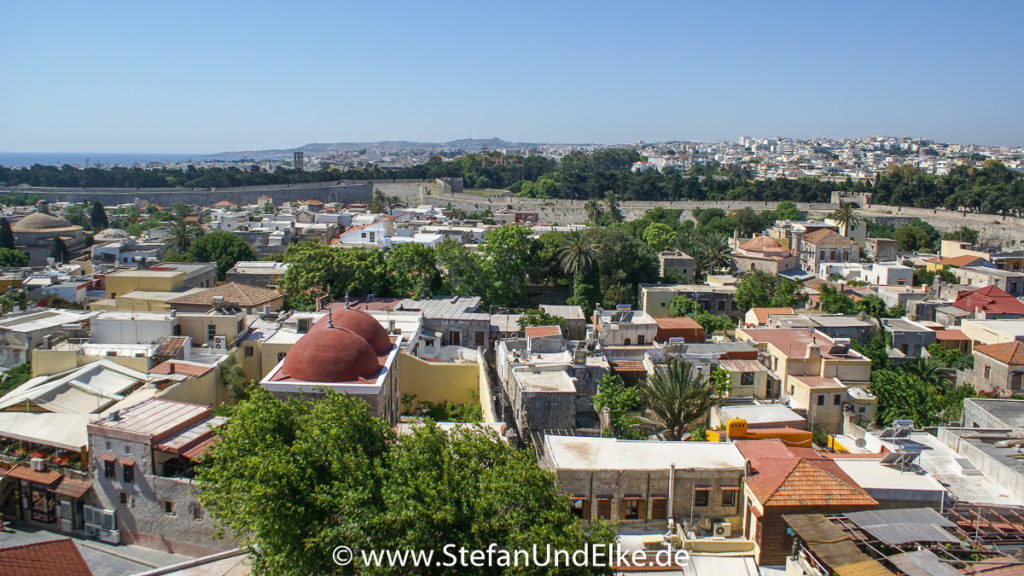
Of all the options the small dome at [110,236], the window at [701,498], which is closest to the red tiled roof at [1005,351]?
the window at [701,498]

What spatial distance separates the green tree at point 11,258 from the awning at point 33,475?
98.4 ft

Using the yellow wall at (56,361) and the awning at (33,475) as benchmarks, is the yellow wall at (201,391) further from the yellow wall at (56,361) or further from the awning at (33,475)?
the yellow wall at (56,361)

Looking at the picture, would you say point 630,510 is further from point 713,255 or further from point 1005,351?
point 713,255

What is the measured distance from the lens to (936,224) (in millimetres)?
60406

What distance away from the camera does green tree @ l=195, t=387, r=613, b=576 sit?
959 cm

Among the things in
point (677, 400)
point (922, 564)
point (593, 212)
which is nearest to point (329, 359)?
point (677, 400)

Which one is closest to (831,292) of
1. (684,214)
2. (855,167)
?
(684,214)

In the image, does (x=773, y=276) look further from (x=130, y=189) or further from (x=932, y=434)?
(x=130, y=189)

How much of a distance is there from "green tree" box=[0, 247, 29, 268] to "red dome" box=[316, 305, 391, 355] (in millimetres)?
32318

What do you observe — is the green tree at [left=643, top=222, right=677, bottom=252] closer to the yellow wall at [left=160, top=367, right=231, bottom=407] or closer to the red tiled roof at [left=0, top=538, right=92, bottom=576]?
the yellow wall at [left=160, top=367, right=231, bottom=407]

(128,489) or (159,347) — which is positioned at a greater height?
(159,347)

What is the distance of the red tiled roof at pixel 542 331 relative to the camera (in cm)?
2250

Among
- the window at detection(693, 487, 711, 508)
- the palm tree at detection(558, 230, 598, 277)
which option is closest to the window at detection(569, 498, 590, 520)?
the window at detection(693, 487, 711, 508)

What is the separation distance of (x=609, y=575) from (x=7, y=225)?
166 feet
